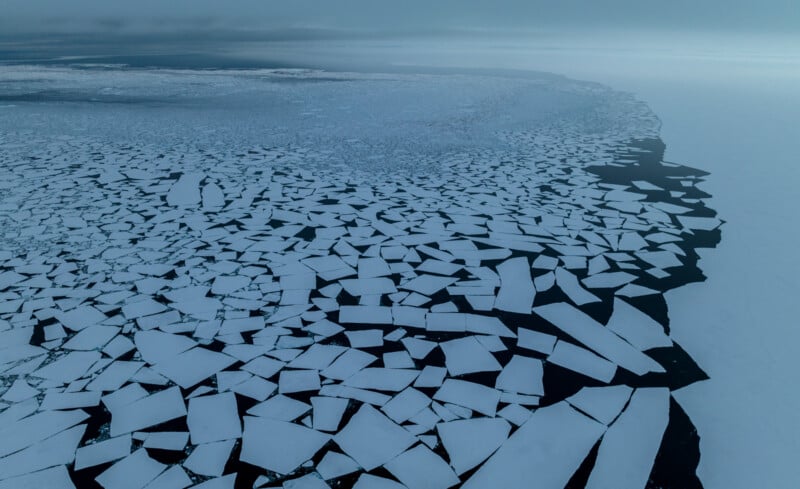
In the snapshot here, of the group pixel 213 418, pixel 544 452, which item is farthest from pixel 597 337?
pixel 213 418

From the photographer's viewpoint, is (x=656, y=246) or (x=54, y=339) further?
(x=656, y=246)

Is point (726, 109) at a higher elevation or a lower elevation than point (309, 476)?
higher

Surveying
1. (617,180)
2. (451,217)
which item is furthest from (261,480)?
(617,180)

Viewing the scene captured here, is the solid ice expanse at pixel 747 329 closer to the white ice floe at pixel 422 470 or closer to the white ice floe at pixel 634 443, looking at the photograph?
the white ice floe at pixel 634 443

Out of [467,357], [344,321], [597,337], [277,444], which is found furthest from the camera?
[344,321]

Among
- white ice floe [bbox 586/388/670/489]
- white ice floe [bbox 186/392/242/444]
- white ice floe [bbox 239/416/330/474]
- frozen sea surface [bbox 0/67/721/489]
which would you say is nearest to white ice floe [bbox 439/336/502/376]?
frozen sea surface [bbox 0/67/721/489]

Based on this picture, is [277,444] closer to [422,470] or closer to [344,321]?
[422,470]

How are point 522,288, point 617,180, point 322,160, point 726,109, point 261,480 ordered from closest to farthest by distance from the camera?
point 261,480 < point 522,288 < point 617,180 < point 322,160 < point 726,109

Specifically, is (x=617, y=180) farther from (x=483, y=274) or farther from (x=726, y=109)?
(x=726, y=109)
